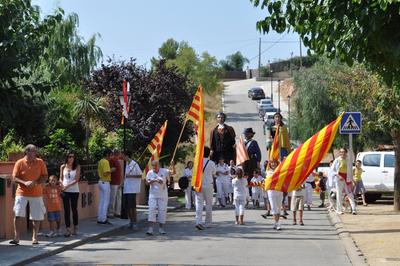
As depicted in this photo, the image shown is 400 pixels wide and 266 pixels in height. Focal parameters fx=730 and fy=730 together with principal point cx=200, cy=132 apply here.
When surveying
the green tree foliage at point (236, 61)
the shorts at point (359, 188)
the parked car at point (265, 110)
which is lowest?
the shorts at point (359, 188)

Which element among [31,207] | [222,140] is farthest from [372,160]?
[31,207]

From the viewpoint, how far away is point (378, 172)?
26.5 m

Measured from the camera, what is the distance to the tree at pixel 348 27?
29.5ft

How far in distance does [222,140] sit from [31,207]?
8250 millimetres

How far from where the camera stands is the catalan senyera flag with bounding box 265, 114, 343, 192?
15195 millimetres

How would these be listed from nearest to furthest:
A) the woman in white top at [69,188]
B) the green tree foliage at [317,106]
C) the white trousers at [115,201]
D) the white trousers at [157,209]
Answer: the woman in white top at [69,188] → the white trousers at [157,209] → the white trousers at [115,201] → the green tree foliage at [317,106]

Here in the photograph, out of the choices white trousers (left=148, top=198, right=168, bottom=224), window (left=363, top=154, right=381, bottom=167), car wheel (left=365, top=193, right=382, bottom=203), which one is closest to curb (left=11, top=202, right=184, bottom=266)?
white trousers (left=148, top=198, right=168, bottom=224)

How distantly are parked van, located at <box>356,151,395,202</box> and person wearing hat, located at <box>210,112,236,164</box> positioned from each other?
643cm

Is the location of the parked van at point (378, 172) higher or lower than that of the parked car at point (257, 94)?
lower

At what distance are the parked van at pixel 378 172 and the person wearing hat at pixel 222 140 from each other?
21.1 ft

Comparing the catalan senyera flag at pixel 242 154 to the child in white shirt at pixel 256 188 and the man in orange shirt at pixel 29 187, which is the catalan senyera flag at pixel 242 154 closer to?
Answer: the child in white shirt at pixel 256 188

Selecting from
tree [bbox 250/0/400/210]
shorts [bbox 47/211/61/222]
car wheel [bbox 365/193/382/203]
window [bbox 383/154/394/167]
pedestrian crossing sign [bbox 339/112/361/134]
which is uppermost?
tree [bbox 250/0/400/210]

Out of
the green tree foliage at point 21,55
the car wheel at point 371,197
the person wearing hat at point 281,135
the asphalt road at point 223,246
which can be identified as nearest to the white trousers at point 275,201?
the asphalt road at point 223,246

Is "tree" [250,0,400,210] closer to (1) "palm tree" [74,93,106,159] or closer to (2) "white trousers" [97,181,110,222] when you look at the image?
(2) "white trousers" [97,181,110,222]
